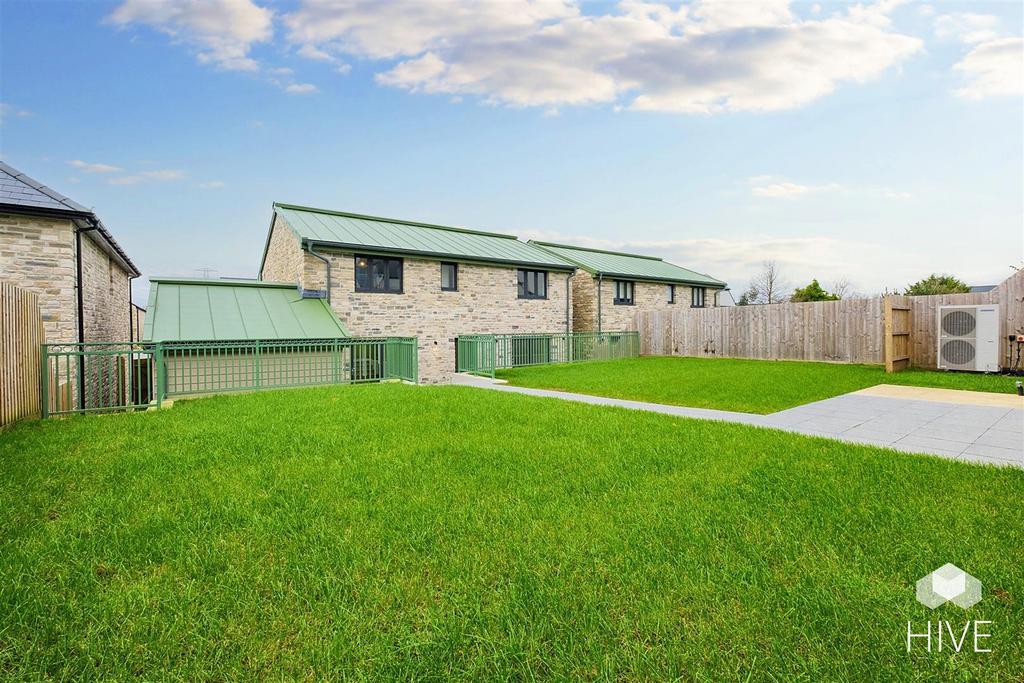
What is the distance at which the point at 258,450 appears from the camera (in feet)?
18.4

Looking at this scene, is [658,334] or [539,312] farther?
[658,334]

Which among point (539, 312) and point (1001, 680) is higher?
point (539, 312)

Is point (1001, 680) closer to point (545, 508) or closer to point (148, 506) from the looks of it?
point (545, 508)

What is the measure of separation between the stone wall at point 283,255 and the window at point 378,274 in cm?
192

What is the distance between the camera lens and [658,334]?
22.6 metres

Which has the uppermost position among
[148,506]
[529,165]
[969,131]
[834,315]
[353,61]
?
[353,61]

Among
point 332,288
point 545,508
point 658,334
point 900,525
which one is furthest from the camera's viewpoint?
point 658,334

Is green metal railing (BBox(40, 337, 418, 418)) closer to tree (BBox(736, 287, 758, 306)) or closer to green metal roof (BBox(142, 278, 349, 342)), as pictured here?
green metal roof (BBox(142, 278, 349, 342))

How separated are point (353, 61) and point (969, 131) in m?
15.6

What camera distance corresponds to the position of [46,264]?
10.6m

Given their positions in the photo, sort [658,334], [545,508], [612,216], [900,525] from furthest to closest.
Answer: [658,334], [612,216], [545,508], [900,525]

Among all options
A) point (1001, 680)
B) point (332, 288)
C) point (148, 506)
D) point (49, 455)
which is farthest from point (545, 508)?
point (332, 288)

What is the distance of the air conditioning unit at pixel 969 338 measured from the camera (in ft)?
41.2

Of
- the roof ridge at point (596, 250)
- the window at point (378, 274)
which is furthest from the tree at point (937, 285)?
the window at point (378, 274)
